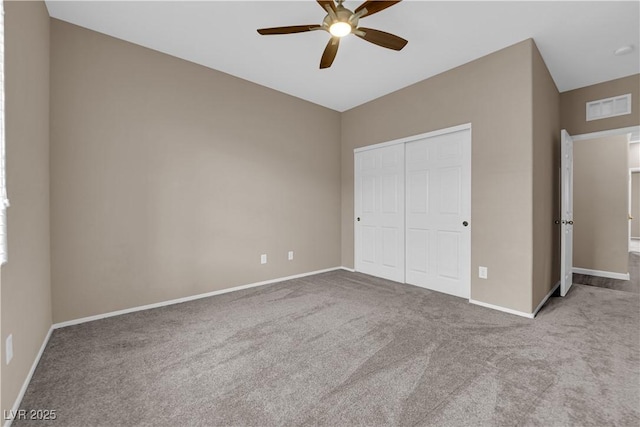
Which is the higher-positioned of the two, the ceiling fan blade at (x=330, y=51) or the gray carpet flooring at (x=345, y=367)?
the ceiling fan blade at (x=330, y=51)

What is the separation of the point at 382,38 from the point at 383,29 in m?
0.49

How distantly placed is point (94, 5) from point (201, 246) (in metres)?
2.41

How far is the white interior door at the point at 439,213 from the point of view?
10.9ft

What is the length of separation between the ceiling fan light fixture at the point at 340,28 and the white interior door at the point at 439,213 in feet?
6.43

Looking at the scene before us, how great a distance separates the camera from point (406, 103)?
389 cm

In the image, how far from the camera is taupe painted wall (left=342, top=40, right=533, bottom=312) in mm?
2789

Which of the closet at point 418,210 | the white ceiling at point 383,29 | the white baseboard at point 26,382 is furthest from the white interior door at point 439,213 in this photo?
the white baseboard at point 26,382

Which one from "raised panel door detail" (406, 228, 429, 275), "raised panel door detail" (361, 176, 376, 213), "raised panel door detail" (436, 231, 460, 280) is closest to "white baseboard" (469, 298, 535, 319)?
"raised panel door detail" (436, 231, 460, 280)

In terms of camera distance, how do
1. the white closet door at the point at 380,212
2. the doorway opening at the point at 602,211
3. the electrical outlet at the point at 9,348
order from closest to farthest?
1. the electrical outlet at the point at 9,348
2. the white closet door at the point at 380,212
3. the doorway opening at the point at 602,211

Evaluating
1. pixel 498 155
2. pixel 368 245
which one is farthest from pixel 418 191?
pixel 368 245

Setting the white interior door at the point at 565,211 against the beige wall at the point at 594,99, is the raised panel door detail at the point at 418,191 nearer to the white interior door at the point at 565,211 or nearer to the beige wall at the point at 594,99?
the white interior door at the point at 565,211

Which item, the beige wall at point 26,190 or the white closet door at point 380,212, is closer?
the beige wall at point 26,190

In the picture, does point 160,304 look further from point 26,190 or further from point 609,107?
point 609,107

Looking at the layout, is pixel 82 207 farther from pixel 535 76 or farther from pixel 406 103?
pixel 535 76
